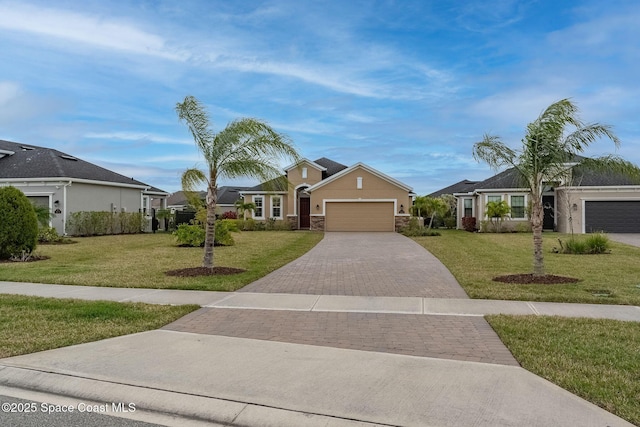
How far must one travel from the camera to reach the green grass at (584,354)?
13.9 feet

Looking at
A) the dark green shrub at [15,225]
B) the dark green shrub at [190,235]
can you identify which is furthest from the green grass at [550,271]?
the dark green shrub at [15,225]

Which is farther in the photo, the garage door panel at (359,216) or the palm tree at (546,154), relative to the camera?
the garage door panel at (359,216)

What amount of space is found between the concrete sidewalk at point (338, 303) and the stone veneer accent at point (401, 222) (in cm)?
2248

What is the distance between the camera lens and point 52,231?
2223 cm

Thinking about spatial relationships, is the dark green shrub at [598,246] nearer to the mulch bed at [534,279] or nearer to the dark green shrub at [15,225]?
the mulch bed at [534,279]

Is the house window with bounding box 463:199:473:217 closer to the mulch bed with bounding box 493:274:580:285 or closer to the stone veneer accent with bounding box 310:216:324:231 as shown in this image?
the stone veneer accent with bounding box 310:216:324:231

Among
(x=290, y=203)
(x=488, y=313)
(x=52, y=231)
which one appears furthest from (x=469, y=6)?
(x=290, y=203)

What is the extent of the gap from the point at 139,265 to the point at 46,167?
1666 cm

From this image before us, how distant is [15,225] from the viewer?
15016mm

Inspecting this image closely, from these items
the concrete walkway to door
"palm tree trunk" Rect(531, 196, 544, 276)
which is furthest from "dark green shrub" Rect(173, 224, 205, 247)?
"palm tree trunk" Rect(531, 196, 544, 276)

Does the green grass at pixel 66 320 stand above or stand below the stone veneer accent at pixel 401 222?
below

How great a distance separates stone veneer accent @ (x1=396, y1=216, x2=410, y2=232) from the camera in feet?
102

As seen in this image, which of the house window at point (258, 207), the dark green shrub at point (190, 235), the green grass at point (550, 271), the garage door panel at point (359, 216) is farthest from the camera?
the house window at point (258, 207)

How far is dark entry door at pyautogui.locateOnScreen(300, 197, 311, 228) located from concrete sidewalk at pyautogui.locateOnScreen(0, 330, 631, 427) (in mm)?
29880
